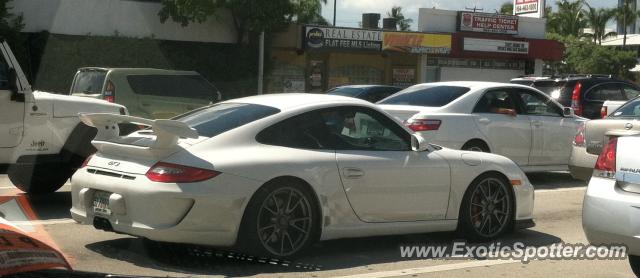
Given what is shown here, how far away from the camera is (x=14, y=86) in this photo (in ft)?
30.1

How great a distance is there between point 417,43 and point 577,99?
1709 centimetres

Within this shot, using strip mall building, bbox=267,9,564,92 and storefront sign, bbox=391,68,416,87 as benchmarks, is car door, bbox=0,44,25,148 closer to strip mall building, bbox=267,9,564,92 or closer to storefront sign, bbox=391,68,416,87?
strip mall building, bbox=267,9,564,92

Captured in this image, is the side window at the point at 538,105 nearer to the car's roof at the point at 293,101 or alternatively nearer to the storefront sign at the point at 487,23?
the car's roof at the point at 293,101

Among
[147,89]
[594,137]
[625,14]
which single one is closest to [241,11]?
[147,89]

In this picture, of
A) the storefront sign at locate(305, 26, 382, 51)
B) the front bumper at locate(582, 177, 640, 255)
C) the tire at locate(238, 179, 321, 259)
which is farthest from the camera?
the storefront sign at locate(305, 26, 382, 51)

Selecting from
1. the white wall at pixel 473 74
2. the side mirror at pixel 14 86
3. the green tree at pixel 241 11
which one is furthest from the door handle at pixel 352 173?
the white wall at pixel 473 74

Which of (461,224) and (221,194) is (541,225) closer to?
(461,224)

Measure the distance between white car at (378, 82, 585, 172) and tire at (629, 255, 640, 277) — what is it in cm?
487

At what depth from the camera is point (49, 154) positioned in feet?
30.9

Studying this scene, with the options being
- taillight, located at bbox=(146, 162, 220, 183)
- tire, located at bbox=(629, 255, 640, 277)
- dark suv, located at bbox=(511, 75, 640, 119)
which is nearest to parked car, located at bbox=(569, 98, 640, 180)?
tire, located at bbox=(629, 255, 640, 277)

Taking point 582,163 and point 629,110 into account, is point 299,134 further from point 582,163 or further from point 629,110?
point 629,110

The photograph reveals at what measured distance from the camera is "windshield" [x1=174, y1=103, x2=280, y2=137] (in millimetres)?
6865

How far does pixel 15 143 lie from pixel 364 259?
447cm

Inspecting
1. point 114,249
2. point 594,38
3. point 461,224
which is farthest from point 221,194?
point 594,38
